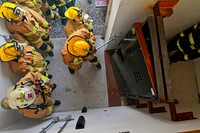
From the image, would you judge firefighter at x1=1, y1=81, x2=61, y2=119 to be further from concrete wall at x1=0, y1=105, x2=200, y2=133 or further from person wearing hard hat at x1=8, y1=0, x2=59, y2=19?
person wearing hard hat at x1=8, y1=0, x2=59, y2=19

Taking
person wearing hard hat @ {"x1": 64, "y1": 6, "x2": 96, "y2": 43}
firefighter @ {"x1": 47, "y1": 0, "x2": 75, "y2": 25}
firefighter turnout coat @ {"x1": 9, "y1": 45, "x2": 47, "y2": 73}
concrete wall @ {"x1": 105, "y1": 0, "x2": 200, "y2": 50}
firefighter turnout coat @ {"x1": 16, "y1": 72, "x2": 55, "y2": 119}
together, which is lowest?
firefighter turnout coat @ {"x1": 16, "y1": 72, "x2": 55, "y2": 119}

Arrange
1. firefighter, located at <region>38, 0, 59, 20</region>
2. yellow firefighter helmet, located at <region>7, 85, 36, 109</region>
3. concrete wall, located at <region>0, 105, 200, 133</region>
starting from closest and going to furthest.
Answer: concrete wall, located at <region>0, 105, 200, 133</region> → yellow firefighter helmet, located at <region>7, 85, 36, 109</region> → firefighter, located at <region>38, 0, 59, 20</region>

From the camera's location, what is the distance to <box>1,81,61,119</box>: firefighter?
4.83ft

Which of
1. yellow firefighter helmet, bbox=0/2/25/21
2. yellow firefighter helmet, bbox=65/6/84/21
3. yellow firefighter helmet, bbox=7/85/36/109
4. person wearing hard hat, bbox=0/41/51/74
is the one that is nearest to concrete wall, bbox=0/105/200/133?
yellow firefighter helmet, bbox=7/85/36/109

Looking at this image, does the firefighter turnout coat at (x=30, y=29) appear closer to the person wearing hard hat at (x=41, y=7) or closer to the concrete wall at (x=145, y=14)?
the person wearing hard hat at (x=41, y=7)

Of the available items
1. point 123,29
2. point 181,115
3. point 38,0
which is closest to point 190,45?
point 123,29

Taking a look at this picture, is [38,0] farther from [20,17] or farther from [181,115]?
[181,115]

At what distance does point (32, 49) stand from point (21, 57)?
0.19m

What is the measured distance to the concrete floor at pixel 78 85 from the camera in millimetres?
2465

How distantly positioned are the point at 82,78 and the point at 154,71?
4.77ft

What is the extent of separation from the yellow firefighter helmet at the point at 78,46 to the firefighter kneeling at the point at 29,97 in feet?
1.43

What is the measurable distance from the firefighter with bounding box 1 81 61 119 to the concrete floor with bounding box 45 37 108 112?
346 mm

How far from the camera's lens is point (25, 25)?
1878mm

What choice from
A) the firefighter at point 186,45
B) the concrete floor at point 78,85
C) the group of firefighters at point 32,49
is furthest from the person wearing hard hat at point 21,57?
the firefighter at point 186,45
